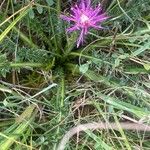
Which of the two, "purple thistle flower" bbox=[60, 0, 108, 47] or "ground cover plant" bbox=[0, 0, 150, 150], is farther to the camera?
"ground cover plant" bbox=[0, 0, 150, 150]

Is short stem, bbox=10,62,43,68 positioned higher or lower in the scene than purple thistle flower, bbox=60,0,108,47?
lower

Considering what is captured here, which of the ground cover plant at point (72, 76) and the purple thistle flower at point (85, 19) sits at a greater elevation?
the purple thistle flower at point (85, 19)

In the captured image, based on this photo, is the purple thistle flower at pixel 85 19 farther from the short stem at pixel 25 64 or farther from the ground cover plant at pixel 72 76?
the short stem at pixel 25 64

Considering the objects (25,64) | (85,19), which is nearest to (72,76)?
(25,64)

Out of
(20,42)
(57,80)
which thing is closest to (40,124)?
(57,80)

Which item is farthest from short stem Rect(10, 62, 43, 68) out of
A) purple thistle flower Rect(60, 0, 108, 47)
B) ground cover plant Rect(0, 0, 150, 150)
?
purple thistle flower Rect(60, 0, 108, 47)

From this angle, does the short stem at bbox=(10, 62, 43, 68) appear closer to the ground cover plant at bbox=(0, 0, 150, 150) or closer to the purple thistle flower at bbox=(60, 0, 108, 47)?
the ground cover plant at bbox=(0, 0, 150, 150)

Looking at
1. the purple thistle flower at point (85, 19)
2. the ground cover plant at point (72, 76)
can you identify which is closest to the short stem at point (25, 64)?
the ground cover plant at point (72, 76)

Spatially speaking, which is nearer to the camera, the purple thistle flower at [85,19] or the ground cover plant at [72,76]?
the purple thistle flower at [85,19]

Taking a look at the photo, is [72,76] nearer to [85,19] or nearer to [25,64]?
[25,64]
